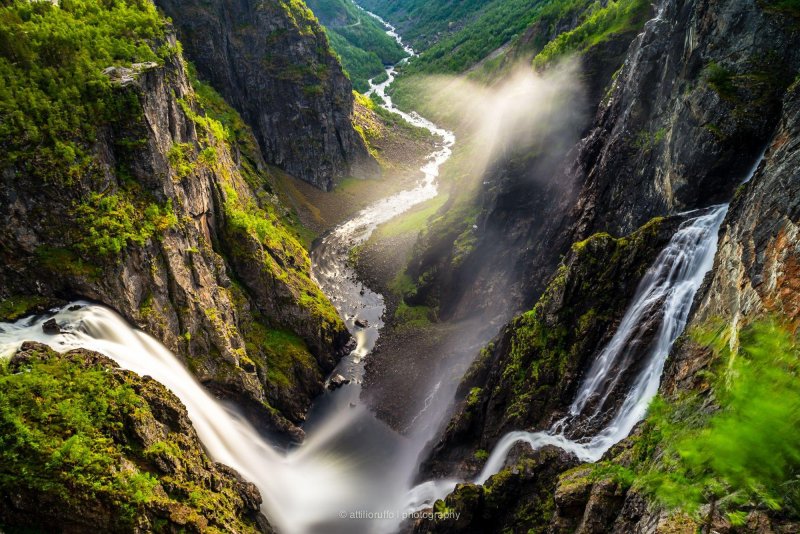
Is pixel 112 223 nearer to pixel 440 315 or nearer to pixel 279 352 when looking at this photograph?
pixel 279 352

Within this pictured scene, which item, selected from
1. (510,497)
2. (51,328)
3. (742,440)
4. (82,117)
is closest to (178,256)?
(51,328)

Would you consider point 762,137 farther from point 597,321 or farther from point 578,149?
point 578,149

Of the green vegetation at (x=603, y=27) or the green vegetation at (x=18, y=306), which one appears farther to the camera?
the green vegetation at (x=603, y=27)

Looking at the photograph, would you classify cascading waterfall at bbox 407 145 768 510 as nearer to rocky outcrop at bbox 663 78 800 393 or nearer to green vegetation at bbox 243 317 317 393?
rocky outcrop at bbox 663 78 800 393

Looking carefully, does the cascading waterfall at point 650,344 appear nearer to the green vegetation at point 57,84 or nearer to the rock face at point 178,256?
the rock face at point 178,256

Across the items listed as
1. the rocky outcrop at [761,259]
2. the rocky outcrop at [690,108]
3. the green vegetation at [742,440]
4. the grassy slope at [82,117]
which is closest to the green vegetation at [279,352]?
the grassy slope at [82,117]

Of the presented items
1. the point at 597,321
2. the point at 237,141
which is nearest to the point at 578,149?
the point at 597,321
